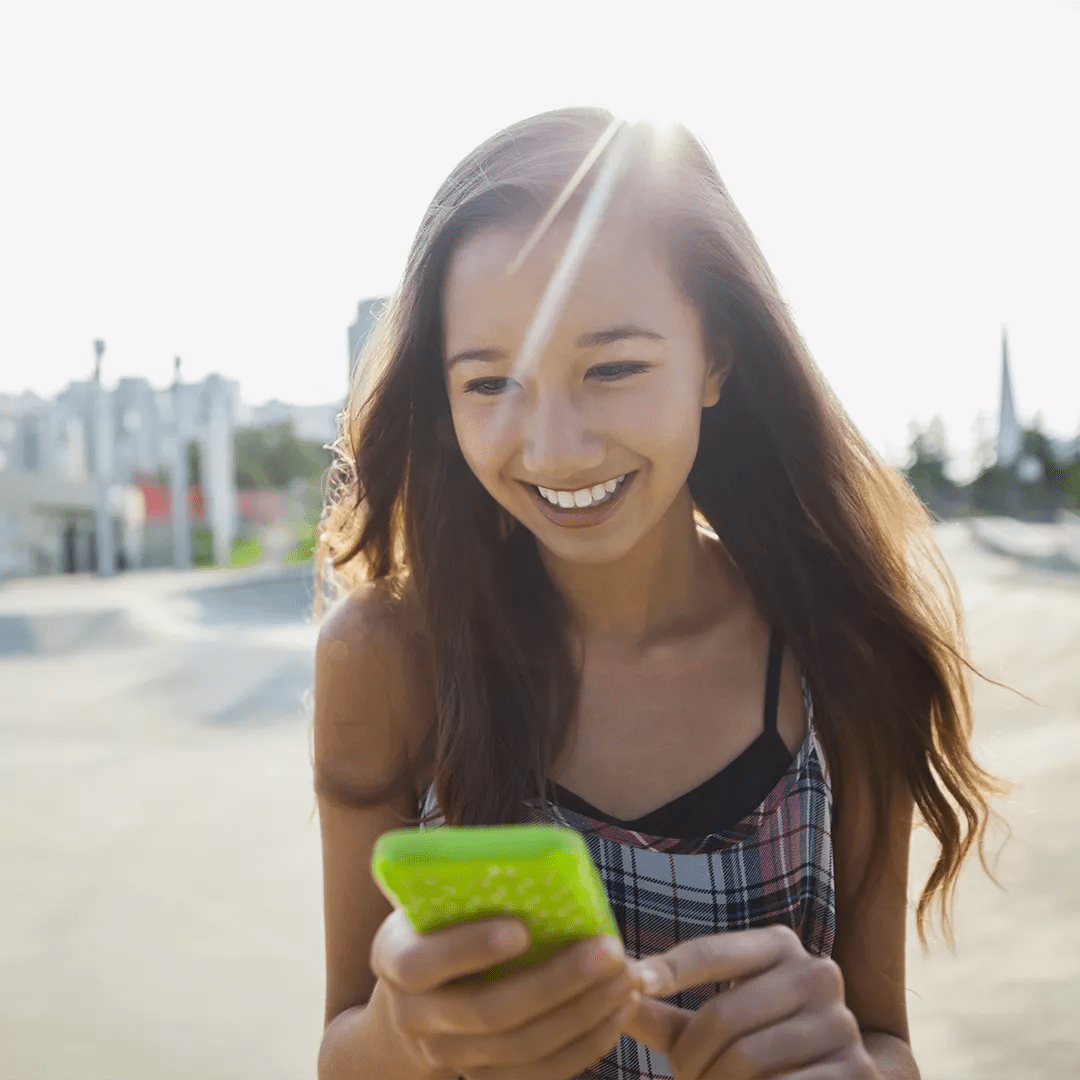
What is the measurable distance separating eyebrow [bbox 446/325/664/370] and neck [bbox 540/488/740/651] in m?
0.53

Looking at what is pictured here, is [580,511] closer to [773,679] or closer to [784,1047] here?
[773,679]

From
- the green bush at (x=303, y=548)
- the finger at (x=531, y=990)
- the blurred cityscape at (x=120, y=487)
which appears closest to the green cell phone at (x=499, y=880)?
the finger at (x=531, y=990)

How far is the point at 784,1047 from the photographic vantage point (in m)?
1.21

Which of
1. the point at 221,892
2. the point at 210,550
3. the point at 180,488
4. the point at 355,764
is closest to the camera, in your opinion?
the point at 355,764

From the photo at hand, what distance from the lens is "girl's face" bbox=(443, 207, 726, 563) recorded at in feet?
5.54

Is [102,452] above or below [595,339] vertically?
below

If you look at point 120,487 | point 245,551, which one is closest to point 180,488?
point 120,487

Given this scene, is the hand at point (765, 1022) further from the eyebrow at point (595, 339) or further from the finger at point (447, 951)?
the eyebrow at point (595, 339)

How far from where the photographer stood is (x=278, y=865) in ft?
16.1

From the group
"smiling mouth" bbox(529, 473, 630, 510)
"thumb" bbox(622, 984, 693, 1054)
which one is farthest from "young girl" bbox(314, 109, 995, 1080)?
"thumb" bbox(622, 984, 693, 1054)

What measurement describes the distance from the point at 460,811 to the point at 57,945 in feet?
10.1

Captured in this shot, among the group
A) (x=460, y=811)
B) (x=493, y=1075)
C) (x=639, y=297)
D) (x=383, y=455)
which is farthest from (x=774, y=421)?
(x=493, y=1075)

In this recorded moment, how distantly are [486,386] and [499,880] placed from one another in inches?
40.3

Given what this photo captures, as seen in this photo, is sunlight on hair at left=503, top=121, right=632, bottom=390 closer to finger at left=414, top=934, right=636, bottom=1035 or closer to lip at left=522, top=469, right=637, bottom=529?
lip at left=522, top=469, right=637, bottom=529
